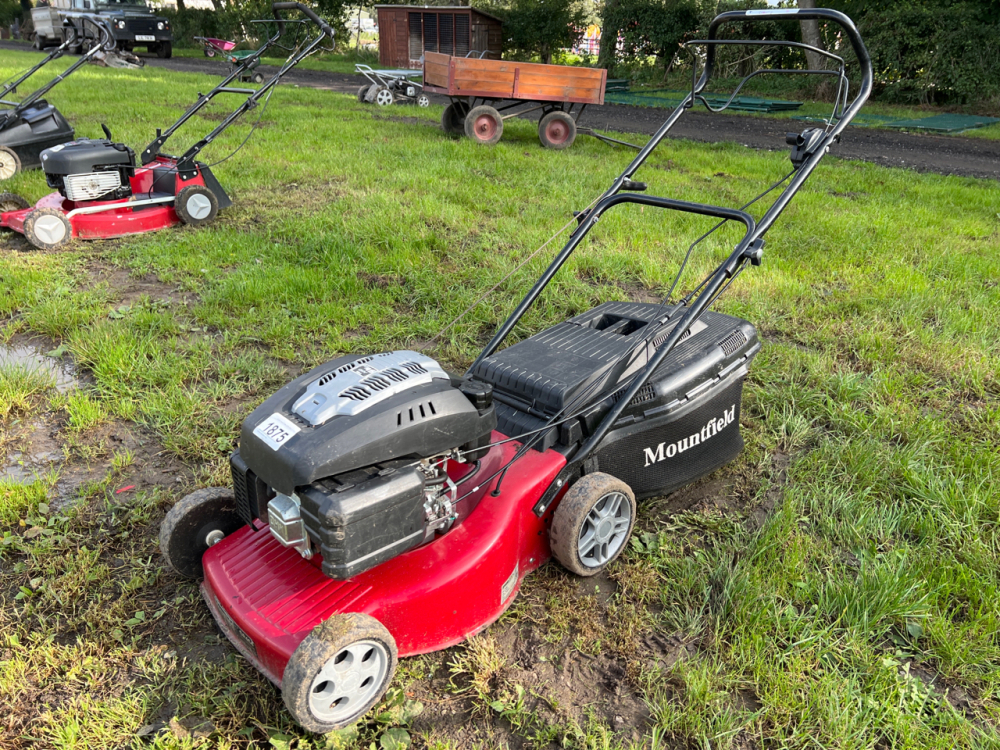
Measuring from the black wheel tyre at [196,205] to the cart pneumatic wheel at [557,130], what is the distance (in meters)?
4.48

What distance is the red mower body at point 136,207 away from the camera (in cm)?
515

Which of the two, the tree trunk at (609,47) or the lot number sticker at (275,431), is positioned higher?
the lot number sticker at (275,431)

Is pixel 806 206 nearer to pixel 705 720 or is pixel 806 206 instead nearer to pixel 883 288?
pixel 883 288

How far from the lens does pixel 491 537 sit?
2002mm

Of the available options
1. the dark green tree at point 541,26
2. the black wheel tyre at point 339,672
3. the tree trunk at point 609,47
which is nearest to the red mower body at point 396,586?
the black wheel tyre at point 339,672

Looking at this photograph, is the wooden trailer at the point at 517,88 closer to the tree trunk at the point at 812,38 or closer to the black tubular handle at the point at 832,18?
the black tubular handle at the point at 832,18

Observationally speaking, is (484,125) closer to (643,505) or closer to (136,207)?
(136,207)

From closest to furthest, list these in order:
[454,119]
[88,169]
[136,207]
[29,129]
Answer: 1. [88,169]
2. [136,207]
3. [29,129]
4. [454,119]

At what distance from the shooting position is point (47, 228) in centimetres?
495

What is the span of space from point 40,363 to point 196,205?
230 centimetres

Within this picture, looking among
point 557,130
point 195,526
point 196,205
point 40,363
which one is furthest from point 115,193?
point 557,130

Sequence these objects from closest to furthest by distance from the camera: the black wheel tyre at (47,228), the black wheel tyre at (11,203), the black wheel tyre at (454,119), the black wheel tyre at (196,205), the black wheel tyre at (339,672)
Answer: the black wheel tyre at (339,672) < the black wheel tyre at (47,228) < the black wheel tyre at (196,205) < the black wheel tyre at (11,203) < the black wheel tyre at (454,119)

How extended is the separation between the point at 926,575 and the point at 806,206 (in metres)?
4.64

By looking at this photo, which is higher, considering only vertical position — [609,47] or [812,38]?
[812,38]
